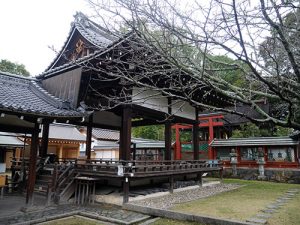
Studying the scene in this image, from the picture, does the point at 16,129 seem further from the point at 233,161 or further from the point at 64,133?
the point at 64,133

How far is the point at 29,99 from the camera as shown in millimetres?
8508

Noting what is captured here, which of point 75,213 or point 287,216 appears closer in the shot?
point 287,216

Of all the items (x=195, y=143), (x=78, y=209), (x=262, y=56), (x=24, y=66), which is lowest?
(x=78, y=209)

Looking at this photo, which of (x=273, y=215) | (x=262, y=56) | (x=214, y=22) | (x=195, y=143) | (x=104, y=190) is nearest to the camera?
(x=214, y=22)

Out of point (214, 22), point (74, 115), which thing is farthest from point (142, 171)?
point (214, 22)

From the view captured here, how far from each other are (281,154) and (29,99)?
1905 cm

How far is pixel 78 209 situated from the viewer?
8.37 meters

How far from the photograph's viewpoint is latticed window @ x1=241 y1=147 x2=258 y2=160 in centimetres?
2162

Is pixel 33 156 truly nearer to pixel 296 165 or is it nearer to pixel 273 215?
pixel 273 215

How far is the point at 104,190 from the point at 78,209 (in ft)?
6.57

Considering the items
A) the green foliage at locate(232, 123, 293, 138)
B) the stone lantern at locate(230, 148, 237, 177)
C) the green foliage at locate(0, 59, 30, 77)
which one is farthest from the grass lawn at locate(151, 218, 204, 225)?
the green foliage at locate(0, 59, 30, 77)

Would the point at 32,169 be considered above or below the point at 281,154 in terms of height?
below

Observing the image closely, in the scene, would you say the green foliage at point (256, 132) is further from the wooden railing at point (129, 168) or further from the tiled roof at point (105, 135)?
the tiled roof at point (105, 135)

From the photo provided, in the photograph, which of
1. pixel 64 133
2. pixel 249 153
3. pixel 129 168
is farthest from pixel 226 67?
pixel 64 133
